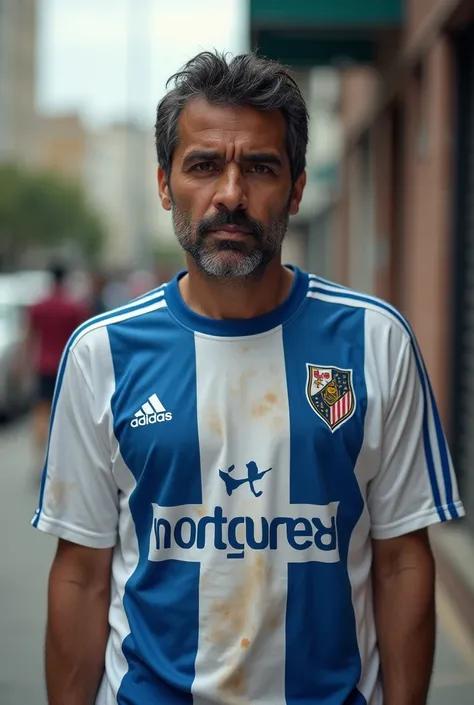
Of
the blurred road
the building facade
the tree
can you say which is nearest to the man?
the blurred road

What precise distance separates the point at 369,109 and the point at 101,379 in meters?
12.2

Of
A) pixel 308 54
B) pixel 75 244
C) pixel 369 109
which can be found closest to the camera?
pixel 308 54

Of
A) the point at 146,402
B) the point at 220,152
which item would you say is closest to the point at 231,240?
the point at 220,152

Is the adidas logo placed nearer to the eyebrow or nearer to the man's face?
the man's face

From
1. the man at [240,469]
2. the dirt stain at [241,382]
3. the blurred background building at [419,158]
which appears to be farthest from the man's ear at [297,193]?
the blurred background building at [419,158]

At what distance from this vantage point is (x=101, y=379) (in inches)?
103

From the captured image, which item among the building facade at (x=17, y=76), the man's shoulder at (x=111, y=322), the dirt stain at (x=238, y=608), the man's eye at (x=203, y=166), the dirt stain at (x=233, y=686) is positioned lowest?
the dirt stain at (x=233, y=686)

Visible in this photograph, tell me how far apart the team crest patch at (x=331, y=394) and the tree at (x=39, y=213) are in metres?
69.5

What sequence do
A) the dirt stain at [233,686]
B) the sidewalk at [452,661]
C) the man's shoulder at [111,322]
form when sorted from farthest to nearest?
the sidewalk at [452,661] → the man's shoulder at [111,322] → the dirt stain at [233,686]

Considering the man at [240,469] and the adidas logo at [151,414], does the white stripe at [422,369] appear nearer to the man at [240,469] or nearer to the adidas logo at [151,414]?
the man at [240,469]

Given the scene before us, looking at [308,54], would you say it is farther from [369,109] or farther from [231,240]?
[231,240]

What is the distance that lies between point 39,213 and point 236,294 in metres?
74.5

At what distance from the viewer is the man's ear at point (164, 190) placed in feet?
8.86

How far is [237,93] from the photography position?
2.51m
